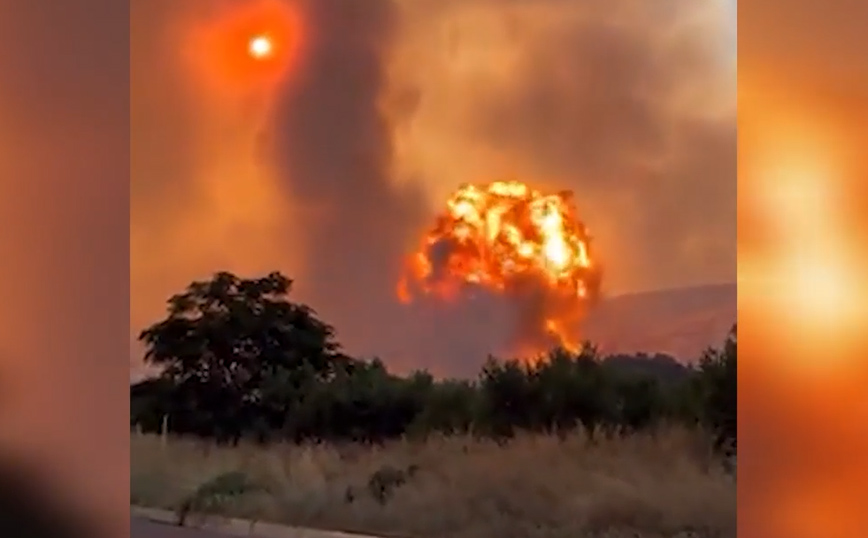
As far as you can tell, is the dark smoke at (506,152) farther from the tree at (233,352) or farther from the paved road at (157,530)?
the paved road at (157,530)

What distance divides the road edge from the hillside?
464 mm

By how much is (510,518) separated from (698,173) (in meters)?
0.55

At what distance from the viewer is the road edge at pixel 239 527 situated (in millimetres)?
1525

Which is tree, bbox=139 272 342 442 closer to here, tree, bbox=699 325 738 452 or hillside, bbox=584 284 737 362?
hillside, bbox=584 284 737 362

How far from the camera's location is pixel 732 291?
1.34 metres

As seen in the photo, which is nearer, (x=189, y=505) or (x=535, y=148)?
(x=535, y=148)

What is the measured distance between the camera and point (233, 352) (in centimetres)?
160

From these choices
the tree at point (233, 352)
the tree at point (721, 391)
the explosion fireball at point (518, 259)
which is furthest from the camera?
the tree at point (233, 352)

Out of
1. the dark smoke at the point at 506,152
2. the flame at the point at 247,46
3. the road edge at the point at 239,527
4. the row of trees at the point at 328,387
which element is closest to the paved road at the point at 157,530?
the road edge at the point at 239,527

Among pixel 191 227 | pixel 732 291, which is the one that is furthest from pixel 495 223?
pixel 191 227

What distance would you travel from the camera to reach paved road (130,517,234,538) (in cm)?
159

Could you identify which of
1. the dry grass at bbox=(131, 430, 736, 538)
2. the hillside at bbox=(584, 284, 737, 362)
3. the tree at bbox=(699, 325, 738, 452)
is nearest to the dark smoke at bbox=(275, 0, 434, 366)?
the dry grass at bbox=(131, 430, 736, 538)

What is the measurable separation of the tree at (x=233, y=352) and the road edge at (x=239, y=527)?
13 centimetres

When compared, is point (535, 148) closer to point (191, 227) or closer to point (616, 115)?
point (616, 115)
